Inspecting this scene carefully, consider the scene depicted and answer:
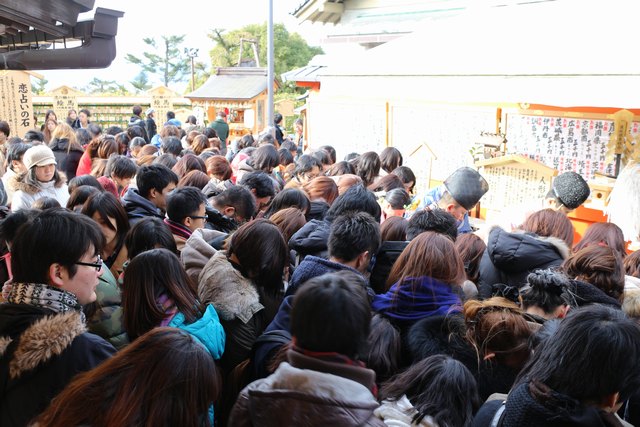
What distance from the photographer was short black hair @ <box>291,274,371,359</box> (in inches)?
63.6

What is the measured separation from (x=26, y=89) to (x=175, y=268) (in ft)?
40.0

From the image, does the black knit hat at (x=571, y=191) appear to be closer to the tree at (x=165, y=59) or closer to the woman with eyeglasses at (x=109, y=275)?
the woman with eyeglasses at (x=109, y=275)

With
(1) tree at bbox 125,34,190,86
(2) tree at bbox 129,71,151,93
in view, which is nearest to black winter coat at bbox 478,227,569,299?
(2) tree at bbox 129,71,151,93

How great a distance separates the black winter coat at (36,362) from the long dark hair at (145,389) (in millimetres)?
226

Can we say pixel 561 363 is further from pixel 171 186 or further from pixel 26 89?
pixel 26 89

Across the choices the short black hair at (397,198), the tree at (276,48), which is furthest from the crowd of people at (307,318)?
the tree at (276,48)

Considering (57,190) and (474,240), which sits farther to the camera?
(57,190)

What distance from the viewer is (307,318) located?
5.36ft

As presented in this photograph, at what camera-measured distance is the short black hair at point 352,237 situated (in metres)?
2.96

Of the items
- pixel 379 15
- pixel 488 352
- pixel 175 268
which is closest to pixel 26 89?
pixel 379 15

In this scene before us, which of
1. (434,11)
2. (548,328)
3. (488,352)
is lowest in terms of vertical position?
(488,352)

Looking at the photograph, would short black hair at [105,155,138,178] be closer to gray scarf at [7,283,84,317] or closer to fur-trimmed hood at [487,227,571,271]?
gray scarf at [7,283,84,317]

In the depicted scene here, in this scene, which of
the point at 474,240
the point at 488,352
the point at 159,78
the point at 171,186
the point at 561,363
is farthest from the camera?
the point at 159,78

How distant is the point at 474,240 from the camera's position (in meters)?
3.76
